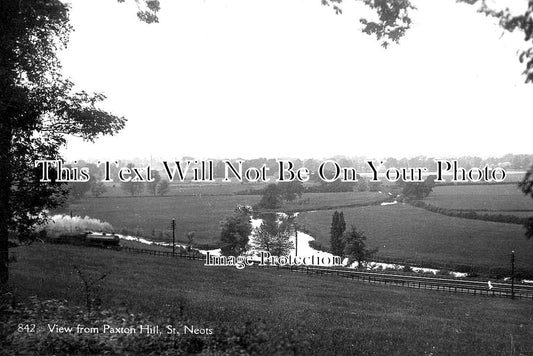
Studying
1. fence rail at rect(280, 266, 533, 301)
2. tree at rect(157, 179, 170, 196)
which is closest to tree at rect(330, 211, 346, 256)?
fence rail at rect(280, 266, 533, 301)

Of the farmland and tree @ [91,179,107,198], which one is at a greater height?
tree @ [91,179,107,198]

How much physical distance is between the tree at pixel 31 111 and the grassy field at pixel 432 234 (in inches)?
361

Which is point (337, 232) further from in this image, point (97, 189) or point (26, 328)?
point (26, 328)

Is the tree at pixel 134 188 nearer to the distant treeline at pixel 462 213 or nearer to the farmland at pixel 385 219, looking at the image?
the farmland at pixel 385 219

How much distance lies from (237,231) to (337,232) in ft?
14.7

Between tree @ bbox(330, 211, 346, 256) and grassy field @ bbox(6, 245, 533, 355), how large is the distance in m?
2.08

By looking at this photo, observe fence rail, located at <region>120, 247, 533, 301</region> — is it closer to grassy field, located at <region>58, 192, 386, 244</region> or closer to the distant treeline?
grassy field, located at <region>58, 192, 386, 244</region>

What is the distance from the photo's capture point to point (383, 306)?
16.6 meters

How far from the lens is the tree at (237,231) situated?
17578 millimetres

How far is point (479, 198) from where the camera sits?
1162 centimetres

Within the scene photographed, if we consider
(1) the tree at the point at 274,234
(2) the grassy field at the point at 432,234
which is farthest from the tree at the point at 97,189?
(2) the grassy field at the point at 432,234

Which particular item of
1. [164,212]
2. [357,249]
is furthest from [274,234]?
[357,249]

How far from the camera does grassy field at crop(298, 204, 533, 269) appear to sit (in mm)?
11742

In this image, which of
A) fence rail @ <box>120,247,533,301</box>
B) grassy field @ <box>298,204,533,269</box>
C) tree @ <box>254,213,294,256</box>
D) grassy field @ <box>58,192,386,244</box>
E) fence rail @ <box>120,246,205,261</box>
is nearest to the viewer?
grassy field @ <box>298,204,533,269</box>
